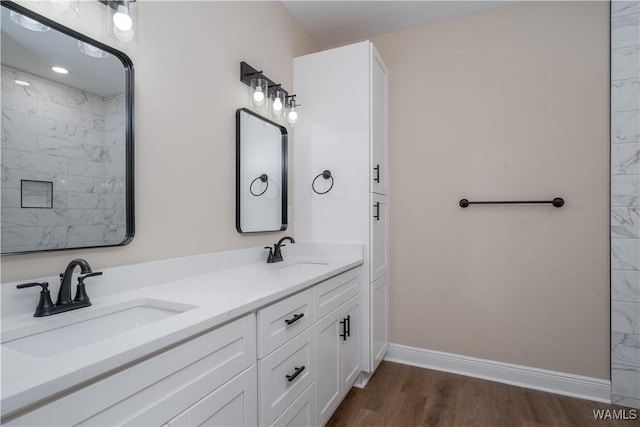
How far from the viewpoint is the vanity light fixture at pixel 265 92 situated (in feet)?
6.21

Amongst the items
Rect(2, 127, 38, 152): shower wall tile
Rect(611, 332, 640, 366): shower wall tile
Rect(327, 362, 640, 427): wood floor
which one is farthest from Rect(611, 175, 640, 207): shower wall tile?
Rect(2, 127, 38, 152): shower wall tile

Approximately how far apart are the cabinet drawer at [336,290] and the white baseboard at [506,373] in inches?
33.5

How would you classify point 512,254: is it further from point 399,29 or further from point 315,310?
point 399,29

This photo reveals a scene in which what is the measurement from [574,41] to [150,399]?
292 centimetres

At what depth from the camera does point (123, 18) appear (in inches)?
44.4

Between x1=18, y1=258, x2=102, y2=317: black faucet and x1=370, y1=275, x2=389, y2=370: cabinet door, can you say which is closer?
x1=18, y1=258, x2=102, y2=317: black faucet

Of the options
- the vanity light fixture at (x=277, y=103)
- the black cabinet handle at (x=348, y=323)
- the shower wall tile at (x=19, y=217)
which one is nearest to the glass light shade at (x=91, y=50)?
the shower wall tile at (x=19, y=217)

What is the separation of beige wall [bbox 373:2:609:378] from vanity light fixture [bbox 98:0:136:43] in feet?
6.32

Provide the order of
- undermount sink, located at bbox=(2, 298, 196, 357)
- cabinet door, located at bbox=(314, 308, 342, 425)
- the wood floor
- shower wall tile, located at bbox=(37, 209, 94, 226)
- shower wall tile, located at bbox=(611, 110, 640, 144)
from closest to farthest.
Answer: undermount sink, located at bbox=(2, 298, 196, 357) < shower wall tile, located at bbox=(37, 209, 94, 226) < cabinet door, located at bbox=(314, 308, 342, 425) < the wood floor < shower wall tile, located at bbox=(611, 110, 640, 144)

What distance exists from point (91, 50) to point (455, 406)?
8.20 ft

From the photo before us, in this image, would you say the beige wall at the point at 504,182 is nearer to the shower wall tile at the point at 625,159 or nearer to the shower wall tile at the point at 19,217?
the shower wall tile at the point at 625,159

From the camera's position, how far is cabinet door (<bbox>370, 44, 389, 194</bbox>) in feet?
7.30

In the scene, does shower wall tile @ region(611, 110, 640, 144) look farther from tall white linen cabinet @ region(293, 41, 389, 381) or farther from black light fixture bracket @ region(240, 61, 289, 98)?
black light fixture bracket @ region(240, 61, 289, 98)

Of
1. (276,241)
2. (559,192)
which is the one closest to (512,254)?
(559,192)
